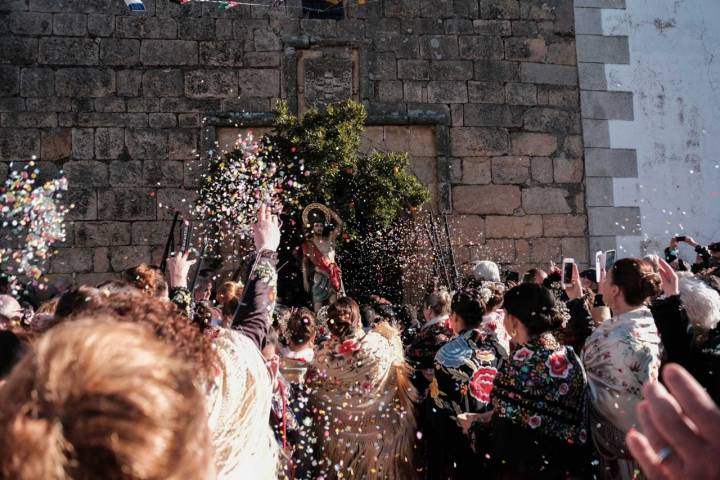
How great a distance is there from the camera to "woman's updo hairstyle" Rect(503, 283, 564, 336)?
2855mm

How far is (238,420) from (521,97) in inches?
303

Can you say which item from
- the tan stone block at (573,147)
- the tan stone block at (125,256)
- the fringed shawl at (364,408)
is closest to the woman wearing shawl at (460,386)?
the fringed shawl at (364,408)

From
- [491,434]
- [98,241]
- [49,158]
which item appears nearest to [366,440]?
[491,434]

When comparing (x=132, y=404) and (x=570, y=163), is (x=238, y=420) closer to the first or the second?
(x=132, y=404)

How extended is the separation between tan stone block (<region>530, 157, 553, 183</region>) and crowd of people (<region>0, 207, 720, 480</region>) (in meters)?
3.61

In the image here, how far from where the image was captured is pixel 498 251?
870 cm

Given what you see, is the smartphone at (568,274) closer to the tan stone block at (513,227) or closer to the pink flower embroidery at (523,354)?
the pink flower embroidery at (523,354)

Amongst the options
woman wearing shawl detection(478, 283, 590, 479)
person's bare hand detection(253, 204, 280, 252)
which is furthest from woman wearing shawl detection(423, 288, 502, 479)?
person's bare hand detection(253, 204, 280, 252)

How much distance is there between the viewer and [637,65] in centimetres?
913

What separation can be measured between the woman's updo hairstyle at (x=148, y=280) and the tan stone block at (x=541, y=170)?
6.94 m

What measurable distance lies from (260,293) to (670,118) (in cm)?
818

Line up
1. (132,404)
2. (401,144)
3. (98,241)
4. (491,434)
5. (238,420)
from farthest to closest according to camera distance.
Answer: (401,144) < (98,241) < (491,434) < (238,420) < (132,404)

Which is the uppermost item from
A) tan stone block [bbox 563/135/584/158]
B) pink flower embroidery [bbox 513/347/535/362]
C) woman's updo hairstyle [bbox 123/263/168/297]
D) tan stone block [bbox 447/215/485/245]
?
tan stone block [bbox 563/135/584/158]

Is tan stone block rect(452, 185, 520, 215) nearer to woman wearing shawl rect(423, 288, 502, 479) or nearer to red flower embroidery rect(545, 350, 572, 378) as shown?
woman wearing shawl rect(423, 288, 502, 479)
